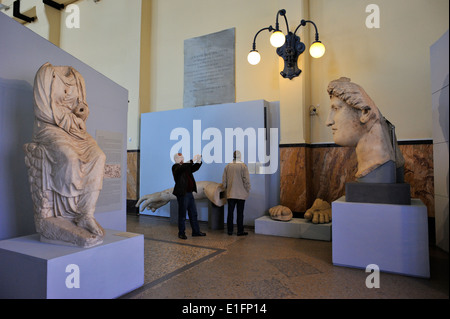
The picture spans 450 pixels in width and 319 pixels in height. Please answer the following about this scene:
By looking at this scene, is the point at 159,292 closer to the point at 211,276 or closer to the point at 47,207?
the point at 211,276

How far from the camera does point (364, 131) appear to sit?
3.39 m

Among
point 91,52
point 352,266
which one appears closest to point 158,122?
point 91,52

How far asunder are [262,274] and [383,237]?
1324 mm

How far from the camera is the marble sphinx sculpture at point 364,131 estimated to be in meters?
3.26

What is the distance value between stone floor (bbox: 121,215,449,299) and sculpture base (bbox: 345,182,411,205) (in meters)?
0.64

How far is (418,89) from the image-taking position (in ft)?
15.9

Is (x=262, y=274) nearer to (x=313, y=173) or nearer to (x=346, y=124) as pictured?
(x=346, y=124)

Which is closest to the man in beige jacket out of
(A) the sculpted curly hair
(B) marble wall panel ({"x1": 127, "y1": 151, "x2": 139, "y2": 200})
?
(A) the sculpted curly hair

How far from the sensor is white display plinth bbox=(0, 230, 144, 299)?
6.49 ft

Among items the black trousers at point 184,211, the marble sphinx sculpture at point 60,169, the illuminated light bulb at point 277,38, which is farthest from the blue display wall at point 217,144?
the marble sphinx sculpture at point 60,169

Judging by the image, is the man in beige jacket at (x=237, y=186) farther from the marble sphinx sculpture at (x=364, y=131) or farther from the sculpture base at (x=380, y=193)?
the sculpture base at (x=380, y=193)

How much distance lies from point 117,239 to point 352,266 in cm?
247

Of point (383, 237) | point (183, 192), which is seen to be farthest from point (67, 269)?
point (383, 237)

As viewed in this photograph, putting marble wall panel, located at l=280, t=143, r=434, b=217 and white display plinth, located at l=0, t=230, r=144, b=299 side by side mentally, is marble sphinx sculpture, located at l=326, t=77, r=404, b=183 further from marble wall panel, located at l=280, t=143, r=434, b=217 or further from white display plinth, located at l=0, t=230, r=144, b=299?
white display plinth, located at l=0, t=230, r=144, b=299
